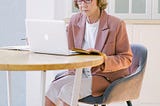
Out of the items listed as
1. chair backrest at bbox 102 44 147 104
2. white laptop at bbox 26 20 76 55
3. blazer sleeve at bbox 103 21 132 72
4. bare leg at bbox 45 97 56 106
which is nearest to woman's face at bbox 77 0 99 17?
blazer sleeve at bbox 103 21 132 72

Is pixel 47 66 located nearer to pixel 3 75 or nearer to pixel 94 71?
pixel 94 71

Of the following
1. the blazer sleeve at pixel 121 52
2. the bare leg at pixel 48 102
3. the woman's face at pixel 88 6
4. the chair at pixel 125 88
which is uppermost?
the woman's face at pixel 88 6

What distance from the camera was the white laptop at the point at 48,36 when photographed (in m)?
1.83

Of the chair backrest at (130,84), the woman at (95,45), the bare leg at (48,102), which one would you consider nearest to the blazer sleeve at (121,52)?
the woman at (95,45)

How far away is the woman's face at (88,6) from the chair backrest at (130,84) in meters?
0.45

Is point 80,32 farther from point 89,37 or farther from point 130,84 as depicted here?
point 130,84

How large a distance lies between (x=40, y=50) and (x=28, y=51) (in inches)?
5.2

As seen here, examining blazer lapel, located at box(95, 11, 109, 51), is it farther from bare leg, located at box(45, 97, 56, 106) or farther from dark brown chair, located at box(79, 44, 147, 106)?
bare leg, located at box(45, 97, 56, 106)

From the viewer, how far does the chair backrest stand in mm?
2117

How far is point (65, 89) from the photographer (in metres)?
2.11

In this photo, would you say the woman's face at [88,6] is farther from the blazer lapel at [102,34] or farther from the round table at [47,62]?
the round table at [47,62]

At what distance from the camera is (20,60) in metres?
1.68

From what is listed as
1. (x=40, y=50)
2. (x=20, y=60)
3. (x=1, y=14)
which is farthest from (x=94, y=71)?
(x=1, y=14)

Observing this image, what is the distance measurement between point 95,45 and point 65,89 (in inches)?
13.3
